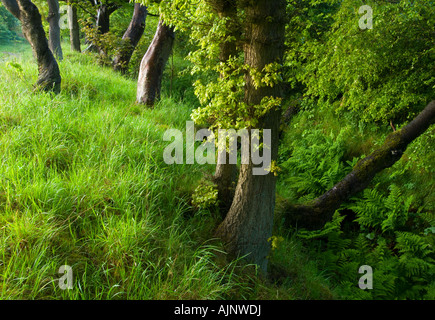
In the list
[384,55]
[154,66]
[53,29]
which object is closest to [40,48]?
[154,66]

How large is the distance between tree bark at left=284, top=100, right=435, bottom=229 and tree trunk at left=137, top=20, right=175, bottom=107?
→ 4.19 m

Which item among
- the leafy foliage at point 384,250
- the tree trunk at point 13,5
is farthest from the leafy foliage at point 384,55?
the tree trunk at point 13,5

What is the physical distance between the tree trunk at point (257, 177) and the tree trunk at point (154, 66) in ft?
14.0

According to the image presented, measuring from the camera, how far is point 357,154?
795 centimetres

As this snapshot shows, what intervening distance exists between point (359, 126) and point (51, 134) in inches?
300

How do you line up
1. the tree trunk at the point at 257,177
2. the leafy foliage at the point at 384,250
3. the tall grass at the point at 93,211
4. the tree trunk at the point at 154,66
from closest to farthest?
the tall grass at the point at 93,211
the tree trunk at the point at 257,177
the leafy foliage at the point at 384,250
the tree trunk at the point at 154,66

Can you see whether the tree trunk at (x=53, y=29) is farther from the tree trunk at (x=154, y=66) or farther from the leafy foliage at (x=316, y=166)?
the leafy foliage at (x=316, y=166)

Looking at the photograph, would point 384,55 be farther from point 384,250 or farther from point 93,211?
point 93,211

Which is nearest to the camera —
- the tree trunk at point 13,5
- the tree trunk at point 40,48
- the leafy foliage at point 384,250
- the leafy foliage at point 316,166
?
the leafy foliage at point 384,250

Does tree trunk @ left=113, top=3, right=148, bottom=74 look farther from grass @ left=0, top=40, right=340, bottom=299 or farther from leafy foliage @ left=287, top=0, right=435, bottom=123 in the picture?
leafy foliage @ left=287, top=0, right=435, bottom=123

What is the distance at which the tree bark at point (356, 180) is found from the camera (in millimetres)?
5188
